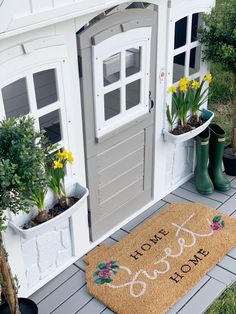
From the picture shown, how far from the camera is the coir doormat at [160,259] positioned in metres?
3.52

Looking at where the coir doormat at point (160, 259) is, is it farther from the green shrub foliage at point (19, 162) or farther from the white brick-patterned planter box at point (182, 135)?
the green shrub foliage at point (19, 162)

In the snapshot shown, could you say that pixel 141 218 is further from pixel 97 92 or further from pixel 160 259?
pixel 97 92

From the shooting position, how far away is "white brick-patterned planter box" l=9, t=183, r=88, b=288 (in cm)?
332

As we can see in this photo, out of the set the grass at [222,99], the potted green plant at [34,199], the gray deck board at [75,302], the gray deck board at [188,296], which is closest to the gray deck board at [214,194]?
the grass at [222,99]

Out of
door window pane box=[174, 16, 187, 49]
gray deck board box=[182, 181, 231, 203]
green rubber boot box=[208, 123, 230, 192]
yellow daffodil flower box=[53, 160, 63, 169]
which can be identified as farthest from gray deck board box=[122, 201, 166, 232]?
door window pane box=[174, 16, 187, 49]

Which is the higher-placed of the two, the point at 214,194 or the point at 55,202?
the point at 55,202

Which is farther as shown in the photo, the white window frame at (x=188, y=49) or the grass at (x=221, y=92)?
the grass at (x=221, y=92)

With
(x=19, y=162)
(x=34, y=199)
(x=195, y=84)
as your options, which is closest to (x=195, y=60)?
(x=195, y=84)

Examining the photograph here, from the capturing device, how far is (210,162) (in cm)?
475

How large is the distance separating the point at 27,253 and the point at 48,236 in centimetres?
21

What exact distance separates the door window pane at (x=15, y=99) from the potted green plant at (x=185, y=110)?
1388mm

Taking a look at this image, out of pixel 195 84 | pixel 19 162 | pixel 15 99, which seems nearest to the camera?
pixel 19 162

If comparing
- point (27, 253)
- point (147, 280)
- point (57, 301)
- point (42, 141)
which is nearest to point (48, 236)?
point (27, 253)

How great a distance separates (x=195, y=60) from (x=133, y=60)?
94cm
